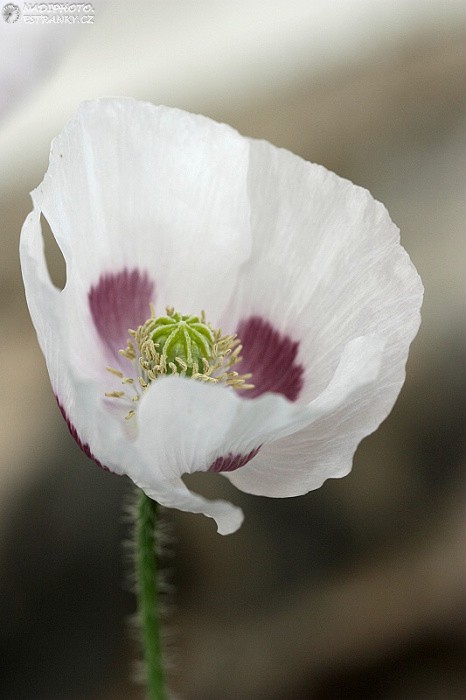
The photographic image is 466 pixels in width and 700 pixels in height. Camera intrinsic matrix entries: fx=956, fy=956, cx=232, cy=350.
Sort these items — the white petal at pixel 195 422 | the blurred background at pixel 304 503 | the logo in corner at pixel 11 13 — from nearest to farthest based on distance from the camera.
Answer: the white petal at pixel 195 422
the logo in corner at pixel 11 13
the blurred background at pixel 304 503

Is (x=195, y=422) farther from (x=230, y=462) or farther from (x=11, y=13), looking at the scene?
(x=11, y=13)

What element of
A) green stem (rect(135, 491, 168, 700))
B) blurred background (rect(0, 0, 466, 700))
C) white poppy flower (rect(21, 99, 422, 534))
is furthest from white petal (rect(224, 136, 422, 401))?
blurred background (rect(0, 0, 466, 700))

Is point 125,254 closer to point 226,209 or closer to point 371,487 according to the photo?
point 226,209

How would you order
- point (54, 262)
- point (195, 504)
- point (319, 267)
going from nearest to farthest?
point (195, 504) < point (319, 267) < point (54, 262)

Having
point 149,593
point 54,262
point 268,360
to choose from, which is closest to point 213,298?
point 268,360

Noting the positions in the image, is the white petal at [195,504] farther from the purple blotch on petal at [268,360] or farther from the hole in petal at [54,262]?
the hole in petal at [54,262]

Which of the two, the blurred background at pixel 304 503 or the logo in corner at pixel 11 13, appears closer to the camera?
A: the logo in corner at pixel 11 13

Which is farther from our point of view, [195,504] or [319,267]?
[319,267]

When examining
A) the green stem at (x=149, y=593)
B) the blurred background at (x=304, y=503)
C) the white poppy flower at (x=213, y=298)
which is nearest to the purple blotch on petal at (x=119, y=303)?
the white poppy flower at (x=213, y=298)
